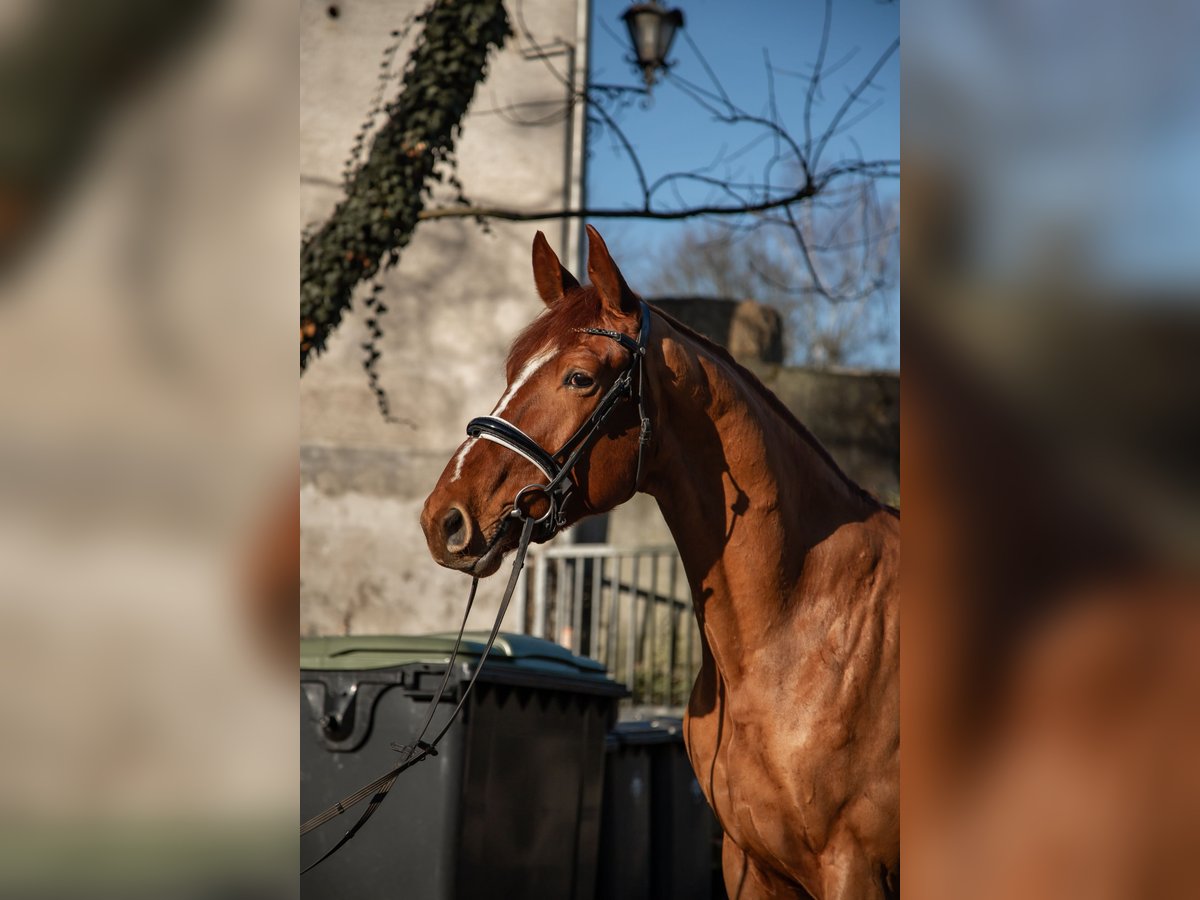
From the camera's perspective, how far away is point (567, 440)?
267 cm

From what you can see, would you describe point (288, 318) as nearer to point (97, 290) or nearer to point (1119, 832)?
point (97, 290)

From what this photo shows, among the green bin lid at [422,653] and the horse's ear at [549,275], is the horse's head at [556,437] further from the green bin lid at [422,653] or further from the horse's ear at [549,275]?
the green bin lid at [422,653]

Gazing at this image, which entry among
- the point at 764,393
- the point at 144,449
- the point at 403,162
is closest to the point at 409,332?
the point at 403,162

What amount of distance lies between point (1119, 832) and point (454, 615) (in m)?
9.69

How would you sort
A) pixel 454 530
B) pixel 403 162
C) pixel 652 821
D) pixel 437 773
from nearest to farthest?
pixel 454 530
pixel 437 773
pixel 652 821
pixel 403 162

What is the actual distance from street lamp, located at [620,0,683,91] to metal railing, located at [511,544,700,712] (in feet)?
11.3

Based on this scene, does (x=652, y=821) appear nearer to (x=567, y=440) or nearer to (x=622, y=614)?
(x=567, y=440)

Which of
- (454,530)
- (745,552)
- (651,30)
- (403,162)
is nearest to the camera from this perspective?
(454,530)

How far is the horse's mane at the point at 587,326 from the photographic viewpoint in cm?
278

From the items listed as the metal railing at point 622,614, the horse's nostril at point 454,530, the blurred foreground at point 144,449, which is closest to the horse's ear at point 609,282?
the horse's nostril at point 454,530

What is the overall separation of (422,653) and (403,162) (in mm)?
3590

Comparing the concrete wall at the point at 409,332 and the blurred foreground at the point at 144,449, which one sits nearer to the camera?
the blurred foreground at the point at 144,449

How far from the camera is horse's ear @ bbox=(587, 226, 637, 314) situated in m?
2.73

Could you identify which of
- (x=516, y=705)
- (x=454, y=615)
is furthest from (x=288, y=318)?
(x=454, y=615)
